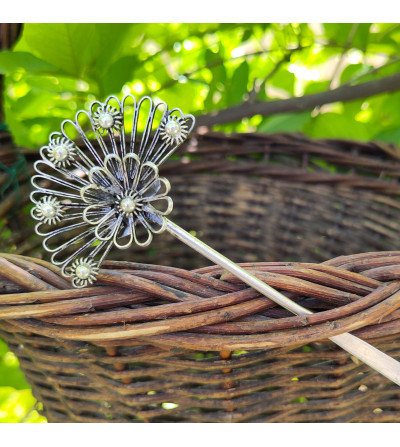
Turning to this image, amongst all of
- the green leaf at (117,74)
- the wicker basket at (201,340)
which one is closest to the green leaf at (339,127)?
the green leaf at (117,74)

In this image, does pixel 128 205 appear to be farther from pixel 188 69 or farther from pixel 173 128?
pixel 188 69

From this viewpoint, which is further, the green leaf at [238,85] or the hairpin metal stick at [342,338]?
the green leaf at [238,85]

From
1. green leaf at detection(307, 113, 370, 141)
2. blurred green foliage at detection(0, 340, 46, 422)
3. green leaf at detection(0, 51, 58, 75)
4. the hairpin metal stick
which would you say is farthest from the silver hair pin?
green leaf at detection(307, 113, 370, 141)

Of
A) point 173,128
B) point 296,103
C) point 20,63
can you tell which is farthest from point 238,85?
point 173,128

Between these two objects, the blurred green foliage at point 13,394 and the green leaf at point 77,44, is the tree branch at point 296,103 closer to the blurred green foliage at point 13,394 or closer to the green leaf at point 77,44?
the green leaf at point 77,44

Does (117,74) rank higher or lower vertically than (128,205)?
higher

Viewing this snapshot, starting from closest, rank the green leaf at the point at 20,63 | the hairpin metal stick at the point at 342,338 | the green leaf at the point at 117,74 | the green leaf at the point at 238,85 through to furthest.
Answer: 1. the hairpin metal stick at the point at 342,338
2. the green leaf at the point at 20,63
3. the green leaf at the point at 117,74
4. the green leaf at the point at 238,85
